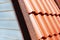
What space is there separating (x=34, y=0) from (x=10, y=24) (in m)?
0.40

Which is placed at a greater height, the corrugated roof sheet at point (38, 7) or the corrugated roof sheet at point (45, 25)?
the corrugated roof sheet at point (38, 7)

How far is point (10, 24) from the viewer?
1.51 metres

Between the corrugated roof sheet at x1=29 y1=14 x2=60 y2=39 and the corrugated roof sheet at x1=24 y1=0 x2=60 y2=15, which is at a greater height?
the corrugated roof sheet at x1=24 y1=0 x2=60 y2=15

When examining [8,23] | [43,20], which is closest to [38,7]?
[43,20]

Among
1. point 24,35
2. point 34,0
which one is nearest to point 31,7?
point 34,0

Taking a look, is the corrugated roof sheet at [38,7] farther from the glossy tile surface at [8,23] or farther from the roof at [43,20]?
the glossy tile surface at [8,23]

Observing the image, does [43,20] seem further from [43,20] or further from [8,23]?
[8,23]

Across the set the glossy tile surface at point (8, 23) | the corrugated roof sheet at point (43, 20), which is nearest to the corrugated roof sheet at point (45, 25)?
the corrugated roof sheet at point (43, 20)

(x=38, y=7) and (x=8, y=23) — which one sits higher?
(x=38, y=7)

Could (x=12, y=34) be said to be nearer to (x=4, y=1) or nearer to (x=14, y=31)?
(x=14, y=31)

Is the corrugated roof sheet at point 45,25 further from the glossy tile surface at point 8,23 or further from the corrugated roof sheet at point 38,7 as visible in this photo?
the glossy tile surface at point 8,23

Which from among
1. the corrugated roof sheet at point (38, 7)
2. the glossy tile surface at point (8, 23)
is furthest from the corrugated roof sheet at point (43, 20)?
the glossy tile surface at point (8, 23)

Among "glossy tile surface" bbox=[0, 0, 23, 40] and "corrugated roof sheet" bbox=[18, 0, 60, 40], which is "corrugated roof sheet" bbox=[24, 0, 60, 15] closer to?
"corrugated roof sheet" bbox=[18, 0, 60, 40]

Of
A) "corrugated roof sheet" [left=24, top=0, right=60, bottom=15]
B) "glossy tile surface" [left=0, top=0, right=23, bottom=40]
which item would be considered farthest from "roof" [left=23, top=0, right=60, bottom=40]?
"glossy tile surface" [left=0, top=0, right=23, bottom=40]
